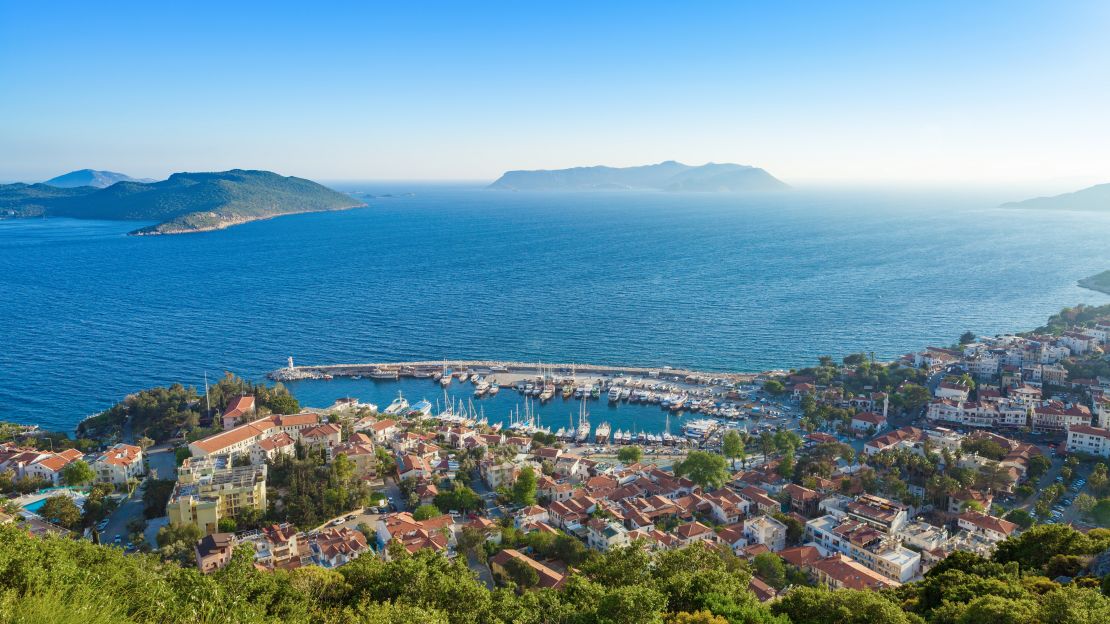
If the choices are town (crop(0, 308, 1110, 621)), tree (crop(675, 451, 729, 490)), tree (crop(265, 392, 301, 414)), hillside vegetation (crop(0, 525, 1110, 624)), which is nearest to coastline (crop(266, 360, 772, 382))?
town (crop(0, 308, 1110, 621))

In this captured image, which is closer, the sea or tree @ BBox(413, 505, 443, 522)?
tree @ BBox(413, 505, 443, 522)

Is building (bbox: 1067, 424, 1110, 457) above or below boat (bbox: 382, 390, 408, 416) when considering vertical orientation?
above

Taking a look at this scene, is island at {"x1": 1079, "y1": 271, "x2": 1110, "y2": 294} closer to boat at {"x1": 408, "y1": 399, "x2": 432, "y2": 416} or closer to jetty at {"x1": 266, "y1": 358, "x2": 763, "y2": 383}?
jetty at {"x1": 266, "y1": 358, "x2": 763, "y2": 383}

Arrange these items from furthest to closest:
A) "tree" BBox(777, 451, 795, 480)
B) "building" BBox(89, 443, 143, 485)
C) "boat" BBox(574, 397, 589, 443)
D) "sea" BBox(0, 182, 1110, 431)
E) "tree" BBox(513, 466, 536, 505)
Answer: "sea" BBox(0, 182, 1110, 431) < "boat" BBox(574, 397, 589, 443) < "tree" BBox(777, 451, 795, 480) < "building" BBox(89, 443, 143, 485) < "tree" BBox(513, 466, 536, 505)

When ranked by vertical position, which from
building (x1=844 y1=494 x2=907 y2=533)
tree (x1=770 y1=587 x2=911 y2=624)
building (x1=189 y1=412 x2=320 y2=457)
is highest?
tree (x1=770 y1=587 x2=911 y2=624)

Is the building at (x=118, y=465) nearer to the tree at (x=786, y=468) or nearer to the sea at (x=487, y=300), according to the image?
the sea at (x=487, y=300)

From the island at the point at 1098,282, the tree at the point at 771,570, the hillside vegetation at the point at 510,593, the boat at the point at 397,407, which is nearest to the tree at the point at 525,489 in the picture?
the hillside vegetation at the point at 510,593

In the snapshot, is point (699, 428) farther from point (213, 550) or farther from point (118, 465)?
point (118, 465)
